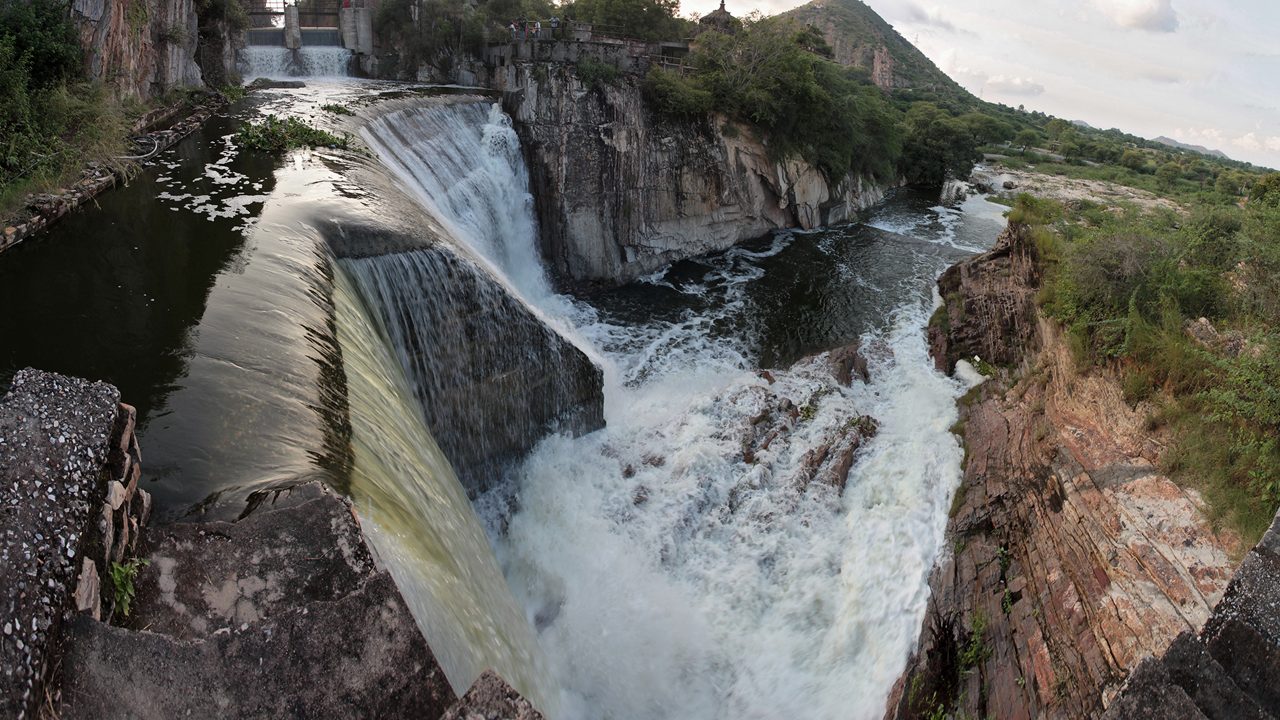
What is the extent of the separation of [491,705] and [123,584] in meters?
2.13

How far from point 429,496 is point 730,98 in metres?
21.2

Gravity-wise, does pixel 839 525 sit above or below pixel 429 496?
below

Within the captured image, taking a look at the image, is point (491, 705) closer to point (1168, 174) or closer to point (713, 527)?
point (713, 527)

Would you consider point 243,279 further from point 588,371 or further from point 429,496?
point 588,371

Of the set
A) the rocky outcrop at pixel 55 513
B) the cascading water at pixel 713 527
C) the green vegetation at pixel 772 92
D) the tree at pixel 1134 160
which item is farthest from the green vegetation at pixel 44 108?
the tree at pixel 1134 160

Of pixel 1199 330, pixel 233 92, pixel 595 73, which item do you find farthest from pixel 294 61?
pixel 1199 330

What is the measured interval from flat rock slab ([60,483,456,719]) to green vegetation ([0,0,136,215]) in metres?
8.15

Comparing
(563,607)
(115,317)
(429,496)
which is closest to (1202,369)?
(563,607)

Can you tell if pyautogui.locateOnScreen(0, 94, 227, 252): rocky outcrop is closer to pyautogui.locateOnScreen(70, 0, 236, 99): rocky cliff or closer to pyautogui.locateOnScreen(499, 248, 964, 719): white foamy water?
pyautogui.locateOnScreen(70, 0, 236, 99): rocky cliff

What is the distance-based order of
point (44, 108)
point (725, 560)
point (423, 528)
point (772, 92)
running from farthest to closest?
point (772, 92)
point (44, 108)
point (725, 560)
point (423, 528)

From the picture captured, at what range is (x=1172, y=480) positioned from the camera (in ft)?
23.3

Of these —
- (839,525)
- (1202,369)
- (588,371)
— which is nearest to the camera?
(1202,369)

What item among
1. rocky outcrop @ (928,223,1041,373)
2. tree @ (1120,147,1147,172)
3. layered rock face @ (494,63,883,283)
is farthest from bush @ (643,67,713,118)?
tree @ (1120,147,1147,172)

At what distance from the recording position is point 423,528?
5.33 m
